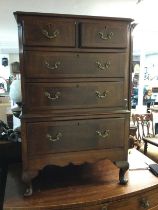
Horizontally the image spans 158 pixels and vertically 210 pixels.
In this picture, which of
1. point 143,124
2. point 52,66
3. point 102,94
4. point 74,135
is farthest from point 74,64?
point 143,124

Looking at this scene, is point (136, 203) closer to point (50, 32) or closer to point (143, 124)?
point (50, 32)

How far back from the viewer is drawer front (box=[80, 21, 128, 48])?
110 cm

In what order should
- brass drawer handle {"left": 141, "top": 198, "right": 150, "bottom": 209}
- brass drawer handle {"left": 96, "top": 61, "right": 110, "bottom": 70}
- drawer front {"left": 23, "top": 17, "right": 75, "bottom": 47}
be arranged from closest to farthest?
drawer front {"left": 23, "top": 17, "right": 75, "bottom": 47}
brass drawer handle {"left": 96, "top": 61, "right": 110, "bottom": 70}
brass drawer handle {"left": 141, "top": 198, "right": 150, "bottom": 209}

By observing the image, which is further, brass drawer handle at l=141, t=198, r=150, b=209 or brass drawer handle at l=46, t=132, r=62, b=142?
brass drawer handle at l=141, t=198, r=150, b=209

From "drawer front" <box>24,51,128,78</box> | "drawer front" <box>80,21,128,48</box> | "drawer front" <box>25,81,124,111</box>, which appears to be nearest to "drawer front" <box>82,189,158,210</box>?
"drawer front" <box>25,81,124,111</box>

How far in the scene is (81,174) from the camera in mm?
1382

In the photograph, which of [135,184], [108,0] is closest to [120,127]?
[135,184]

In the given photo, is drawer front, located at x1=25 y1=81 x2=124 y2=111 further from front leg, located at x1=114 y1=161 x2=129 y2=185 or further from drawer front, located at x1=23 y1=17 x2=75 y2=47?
front leg, located at x1=114 y1=161 x2=129 y2=185

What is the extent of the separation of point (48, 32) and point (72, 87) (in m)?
0.29

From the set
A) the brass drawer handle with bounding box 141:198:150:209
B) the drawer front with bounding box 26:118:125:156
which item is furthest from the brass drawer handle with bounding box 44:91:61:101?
the brass drawer handle with bounding box 141:198:150:209

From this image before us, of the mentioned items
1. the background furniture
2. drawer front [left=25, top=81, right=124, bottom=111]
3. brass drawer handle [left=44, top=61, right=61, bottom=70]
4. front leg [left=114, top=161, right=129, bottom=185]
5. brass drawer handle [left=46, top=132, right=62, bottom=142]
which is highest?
brass drawer handle [left=44, top=61, right=61, bottom=70]

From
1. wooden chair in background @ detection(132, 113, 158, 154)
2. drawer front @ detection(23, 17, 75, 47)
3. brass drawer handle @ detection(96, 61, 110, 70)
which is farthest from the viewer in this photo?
wooden chair in background @ detection(132, 113, 158, 154)

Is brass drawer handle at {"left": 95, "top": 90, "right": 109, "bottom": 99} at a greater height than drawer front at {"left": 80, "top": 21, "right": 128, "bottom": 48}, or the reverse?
drawer front at {"left": 80, "top": 21, "right": 128, "bottom": 48}

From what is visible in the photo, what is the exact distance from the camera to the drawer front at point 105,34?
3.60 ft
